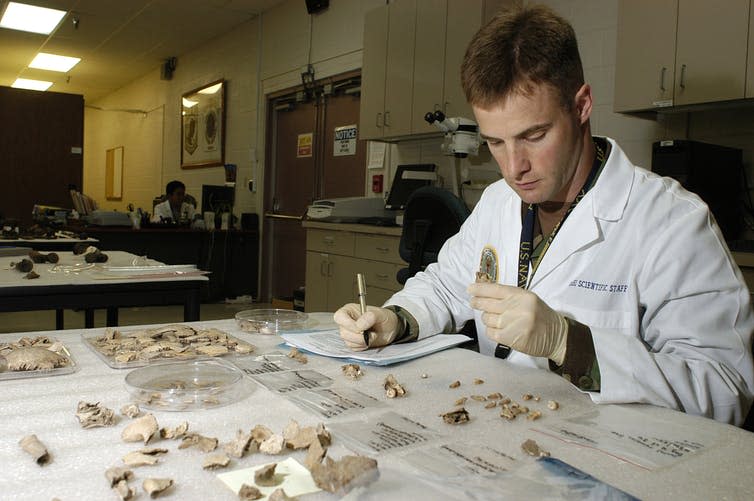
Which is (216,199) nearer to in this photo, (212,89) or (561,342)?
(212,89)

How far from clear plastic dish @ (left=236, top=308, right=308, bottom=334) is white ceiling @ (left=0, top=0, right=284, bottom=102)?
5192mm

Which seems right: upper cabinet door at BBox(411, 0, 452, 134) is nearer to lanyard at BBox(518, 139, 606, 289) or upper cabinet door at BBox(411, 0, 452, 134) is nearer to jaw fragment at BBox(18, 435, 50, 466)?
lanyard at BBox(518, 139, 606, 289)

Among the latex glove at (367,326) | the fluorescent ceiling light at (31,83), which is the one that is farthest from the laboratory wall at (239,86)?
the latex glove at (367,326)

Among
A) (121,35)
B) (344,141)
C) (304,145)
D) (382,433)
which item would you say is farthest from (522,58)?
(121,35)

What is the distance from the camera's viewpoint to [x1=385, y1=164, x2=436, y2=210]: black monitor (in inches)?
154

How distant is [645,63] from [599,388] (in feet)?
6.99

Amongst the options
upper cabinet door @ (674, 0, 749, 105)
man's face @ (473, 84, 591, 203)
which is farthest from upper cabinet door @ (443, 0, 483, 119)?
man's face @ (473, 84, 591, 203)

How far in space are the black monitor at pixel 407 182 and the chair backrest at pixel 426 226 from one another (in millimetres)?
1174

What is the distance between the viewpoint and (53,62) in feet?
27.6

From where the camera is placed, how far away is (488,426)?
0.80 metres

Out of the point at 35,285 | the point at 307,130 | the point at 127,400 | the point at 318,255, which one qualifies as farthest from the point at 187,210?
the point at 127,400

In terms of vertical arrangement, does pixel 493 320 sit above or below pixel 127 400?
above

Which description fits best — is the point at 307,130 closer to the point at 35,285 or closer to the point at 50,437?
the point at 35,285

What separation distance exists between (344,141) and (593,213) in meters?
4.07
